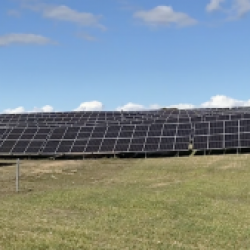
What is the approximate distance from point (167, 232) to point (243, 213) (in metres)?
3.34

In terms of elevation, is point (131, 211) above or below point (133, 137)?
above

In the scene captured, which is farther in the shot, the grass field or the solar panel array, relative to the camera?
the solar panel array

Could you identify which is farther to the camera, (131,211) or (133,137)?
(133,137)

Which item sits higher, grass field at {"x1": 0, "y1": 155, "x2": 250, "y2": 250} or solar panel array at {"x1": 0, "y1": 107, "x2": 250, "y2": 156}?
grass field at {"x1": 0, "y1": 155, "x2": 250, "y2": 250}

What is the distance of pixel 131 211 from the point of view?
483 inches

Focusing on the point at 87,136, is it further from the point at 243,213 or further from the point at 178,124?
the point at 243,213

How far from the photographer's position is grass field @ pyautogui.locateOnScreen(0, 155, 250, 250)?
29.6 feet

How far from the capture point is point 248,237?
9703mm

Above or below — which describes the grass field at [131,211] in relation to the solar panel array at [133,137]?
above

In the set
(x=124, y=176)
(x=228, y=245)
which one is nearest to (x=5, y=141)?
(x=124, y=176)

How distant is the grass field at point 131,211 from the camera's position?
9008 mm

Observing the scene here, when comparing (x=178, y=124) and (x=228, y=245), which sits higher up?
(x=228, y=245)

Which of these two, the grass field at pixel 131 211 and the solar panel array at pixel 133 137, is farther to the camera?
the solar panel array at pixel 133 137

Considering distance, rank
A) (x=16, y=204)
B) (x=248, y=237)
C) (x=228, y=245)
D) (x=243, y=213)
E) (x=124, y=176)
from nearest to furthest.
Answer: (x=228, y=245), (x=248, y=237), (x=243, y=213), (x=16, y=204), (x=124, y=176)
